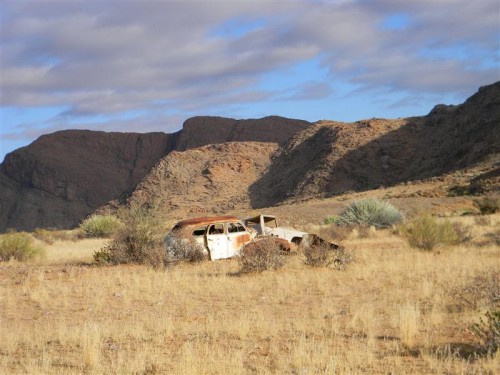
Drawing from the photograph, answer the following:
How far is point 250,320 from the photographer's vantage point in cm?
1034

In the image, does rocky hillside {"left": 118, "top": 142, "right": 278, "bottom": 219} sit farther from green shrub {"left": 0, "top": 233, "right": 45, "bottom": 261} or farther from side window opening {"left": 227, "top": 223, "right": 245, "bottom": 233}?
side window opening {"left": 227, "top": 223, "right": 245, "bottom": 233}

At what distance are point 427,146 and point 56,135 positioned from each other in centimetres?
7179

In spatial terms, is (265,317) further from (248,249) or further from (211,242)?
(211,242)

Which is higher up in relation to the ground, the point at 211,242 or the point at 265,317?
the point at 211,242

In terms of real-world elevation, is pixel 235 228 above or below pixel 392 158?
below

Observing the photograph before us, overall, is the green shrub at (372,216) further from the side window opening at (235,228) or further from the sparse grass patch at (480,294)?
the sparse grass patch at (480,294)

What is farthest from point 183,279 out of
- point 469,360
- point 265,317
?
point 469,360

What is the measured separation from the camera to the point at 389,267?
1577 cm

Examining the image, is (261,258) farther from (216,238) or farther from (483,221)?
(483,221)

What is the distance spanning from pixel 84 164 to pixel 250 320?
11127cm

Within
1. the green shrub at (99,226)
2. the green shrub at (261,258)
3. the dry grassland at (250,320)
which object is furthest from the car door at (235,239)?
the green shrub at (99,226)

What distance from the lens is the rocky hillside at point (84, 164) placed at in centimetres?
10488

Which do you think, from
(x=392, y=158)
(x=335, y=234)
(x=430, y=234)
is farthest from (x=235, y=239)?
(x=392, y=158)

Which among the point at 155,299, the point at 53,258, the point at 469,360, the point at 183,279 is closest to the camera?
the point at 469,360
